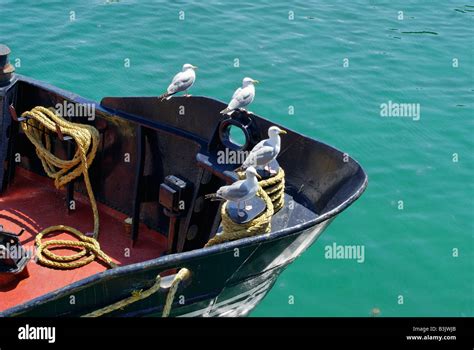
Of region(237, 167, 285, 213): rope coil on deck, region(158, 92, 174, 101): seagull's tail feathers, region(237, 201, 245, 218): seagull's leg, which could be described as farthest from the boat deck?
region(237, 201, 245, 218): seagull's leg

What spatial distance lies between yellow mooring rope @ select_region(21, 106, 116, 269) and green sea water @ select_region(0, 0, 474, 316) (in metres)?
2.51

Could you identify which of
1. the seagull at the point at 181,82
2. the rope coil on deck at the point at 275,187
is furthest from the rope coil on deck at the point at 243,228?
the seagull at the point at 181,82

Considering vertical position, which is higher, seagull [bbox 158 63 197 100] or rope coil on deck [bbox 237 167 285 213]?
seagull [bbox 158 63 197 100]

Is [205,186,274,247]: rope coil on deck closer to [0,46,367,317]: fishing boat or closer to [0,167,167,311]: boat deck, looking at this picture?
[0,46,367,317]: fishing boat

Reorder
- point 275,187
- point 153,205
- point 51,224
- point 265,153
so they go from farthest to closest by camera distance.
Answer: point 51,224 < point 153,205 < point 275,187 < point 265,153

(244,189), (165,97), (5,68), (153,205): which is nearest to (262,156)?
(244,189)

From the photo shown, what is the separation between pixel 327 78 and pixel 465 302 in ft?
22.0

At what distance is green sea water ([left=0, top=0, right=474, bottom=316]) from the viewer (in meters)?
9.19

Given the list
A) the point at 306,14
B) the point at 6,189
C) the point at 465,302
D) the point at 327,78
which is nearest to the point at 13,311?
the point at 6,189

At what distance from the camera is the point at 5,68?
782cm

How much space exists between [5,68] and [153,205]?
2.51 m

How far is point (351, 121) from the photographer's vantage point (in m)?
12.7

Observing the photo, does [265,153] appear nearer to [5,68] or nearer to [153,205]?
[153,205]

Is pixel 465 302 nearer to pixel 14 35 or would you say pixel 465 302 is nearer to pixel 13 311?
pixel 13 311
